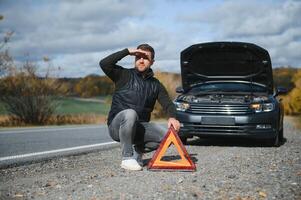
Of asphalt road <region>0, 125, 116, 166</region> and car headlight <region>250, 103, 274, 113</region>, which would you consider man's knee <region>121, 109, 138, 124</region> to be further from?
car headlight <region>250, 103, 274, 113</region>

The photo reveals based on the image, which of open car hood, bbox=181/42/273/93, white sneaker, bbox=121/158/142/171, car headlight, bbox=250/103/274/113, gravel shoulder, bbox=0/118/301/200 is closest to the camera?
gravel shoulder, bbox=0/118/301/200

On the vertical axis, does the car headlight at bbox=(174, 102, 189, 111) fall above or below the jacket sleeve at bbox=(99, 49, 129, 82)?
below

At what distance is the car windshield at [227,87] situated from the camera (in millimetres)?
9961

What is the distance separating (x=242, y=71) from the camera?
1029 cm

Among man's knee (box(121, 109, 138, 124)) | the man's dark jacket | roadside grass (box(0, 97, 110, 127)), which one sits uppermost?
the man's dark jacket

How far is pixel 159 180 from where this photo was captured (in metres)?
5.36

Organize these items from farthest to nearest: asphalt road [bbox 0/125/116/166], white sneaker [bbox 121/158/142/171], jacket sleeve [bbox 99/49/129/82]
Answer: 1. asphalt road [bbox 0/125/116/166]
2. white sneaker [bbox 121/158/142/171]
3. jacket sleeve [bbox 99/49/129/82]

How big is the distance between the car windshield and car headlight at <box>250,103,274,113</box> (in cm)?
69

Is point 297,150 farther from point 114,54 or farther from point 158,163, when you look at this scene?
point 114,54

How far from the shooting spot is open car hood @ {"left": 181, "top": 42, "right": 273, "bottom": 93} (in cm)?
981

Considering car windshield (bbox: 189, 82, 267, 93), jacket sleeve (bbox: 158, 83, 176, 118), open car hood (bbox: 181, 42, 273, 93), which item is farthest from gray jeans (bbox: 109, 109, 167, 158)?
open car hood (bbox: 181, 42, 273, 93)

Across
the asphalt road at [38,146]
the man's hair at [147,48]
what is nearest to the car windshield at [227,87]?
the asphalt road at [38,146]

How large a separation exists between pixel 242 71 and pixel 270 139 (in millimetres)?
1667

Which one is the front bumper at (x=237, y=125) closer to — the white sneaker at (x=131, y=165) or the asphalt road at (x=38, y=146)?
the asphalt road at (x=38, y=146)
